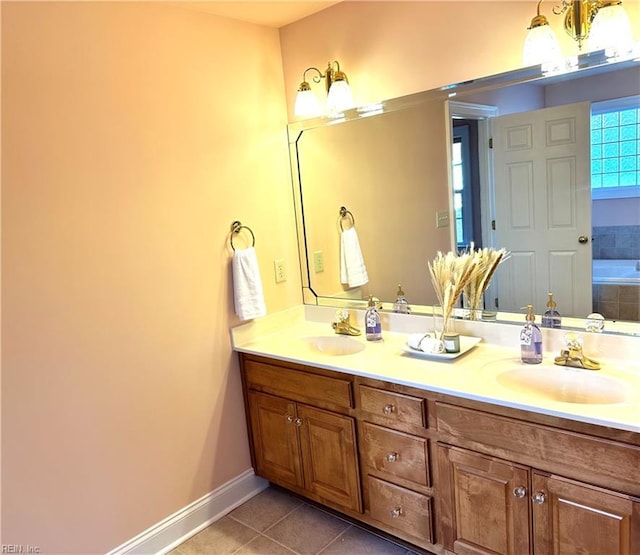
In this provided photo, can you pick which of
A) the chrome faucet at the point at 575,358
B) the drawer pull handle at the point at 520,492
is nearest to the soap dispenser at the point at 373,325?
the chrome faucet at the point at 575,358

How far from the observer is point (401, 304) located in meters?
2.46

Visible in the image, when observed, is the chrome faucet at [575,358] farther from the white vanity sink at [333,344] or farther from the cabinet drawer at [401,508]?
the white vanity sink at [333,344]

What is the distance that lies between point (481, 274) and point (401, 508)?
0.98 meters

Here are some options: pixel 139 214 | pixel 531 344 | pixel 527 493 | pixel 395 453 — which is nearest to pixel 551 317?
pixel 531 344

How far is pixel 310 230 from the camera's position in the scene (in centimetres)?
277

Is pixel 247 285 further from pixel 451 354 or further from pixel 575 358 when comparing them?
pixel 575 358

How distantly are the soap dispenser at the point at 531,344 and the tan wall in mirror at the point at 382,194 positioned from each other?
0.52 m

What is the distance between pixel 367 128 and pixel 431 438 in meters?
1.44

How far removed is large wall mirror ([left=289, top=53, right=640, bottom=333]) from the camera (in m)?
1.82

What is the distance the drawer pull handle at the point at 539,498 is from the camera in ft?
5.29

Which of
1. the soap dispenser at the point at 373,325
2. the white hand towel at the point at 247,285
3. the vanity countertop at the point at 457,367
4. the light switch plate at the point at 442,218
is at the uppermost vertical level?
the light switch plate at the point at 442,218

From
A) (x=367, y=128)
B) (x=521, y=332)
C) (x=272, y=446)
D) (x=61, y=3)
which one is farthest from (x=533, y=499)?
(x=61, y=3)

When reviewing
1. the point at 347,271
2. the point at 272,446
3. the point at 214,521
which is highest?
the point at 347,271

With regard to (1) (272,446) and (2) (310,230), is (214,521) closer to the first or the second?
(1) (272,446)
